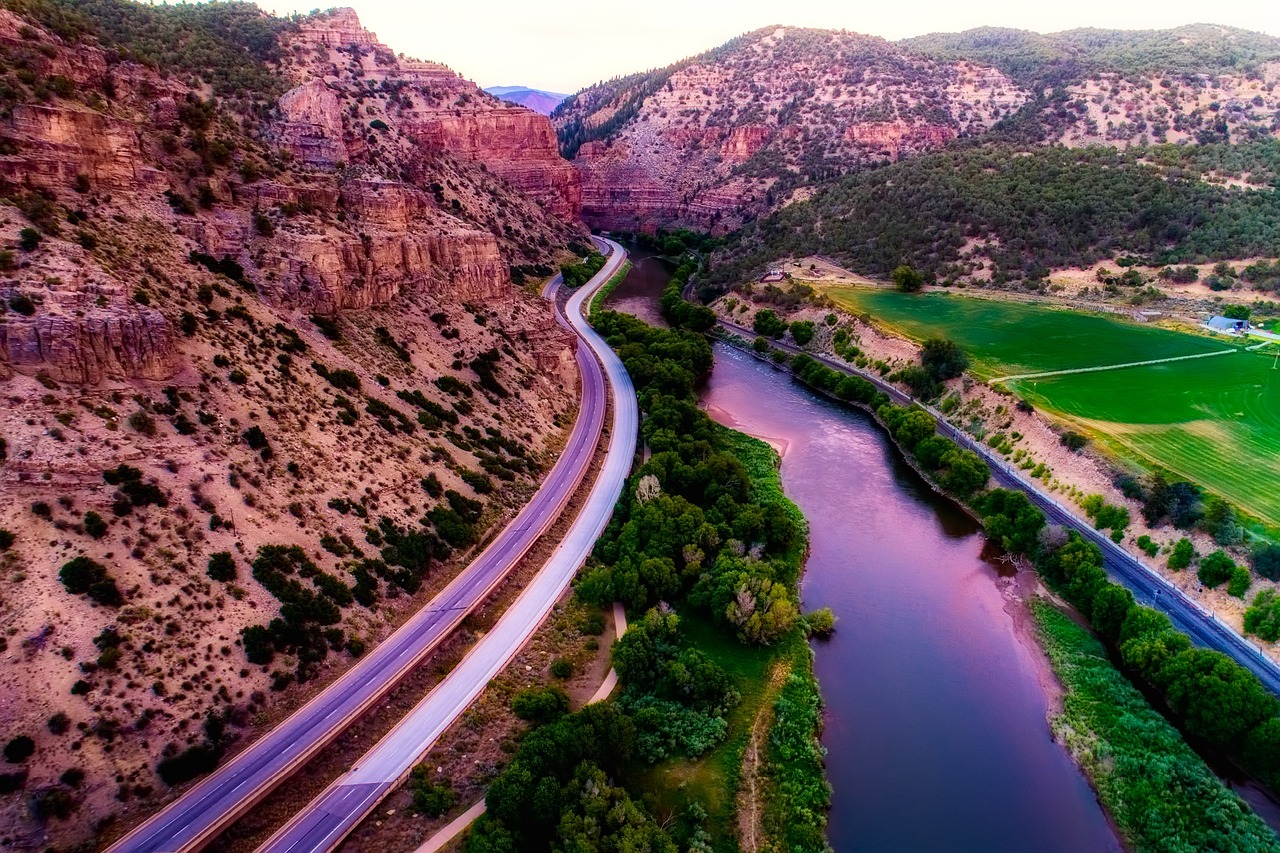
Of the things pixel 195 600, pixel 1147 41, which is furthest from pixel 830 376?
pixel 1147 41

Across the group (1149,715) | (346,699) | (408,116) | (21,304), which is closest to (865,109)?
(408,116)

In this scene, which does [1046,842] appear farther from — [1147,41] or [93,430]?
[1147,41]

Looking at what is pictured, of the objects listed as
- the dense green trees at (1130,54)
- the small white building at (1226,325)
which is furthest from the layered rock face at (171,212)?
the dense green trees at (1130,54)

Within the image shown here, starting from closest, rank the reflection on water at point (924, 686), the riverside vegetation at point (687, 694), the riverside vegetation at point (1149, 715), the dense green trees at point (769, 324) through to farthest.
→ the riverside vegetation at point (687, 694), the riverside vegetation at point (1149, 715), the reflection on water at point (924, 686), the dense green trees at point (769, 324)

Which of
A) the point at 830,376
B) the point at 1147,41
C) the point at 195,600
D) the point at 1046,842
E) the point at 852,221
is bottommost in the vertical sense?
the point at 1046,842

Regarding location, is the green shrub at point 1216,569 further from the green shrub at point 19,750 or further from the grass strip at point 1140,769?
the green shrub at point 19,750

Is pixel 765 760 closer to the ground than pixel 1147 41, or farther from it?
closer to the ground

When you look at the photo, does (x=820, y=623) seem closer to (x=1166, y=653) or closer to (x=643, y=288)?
(x=1166, y=653)
